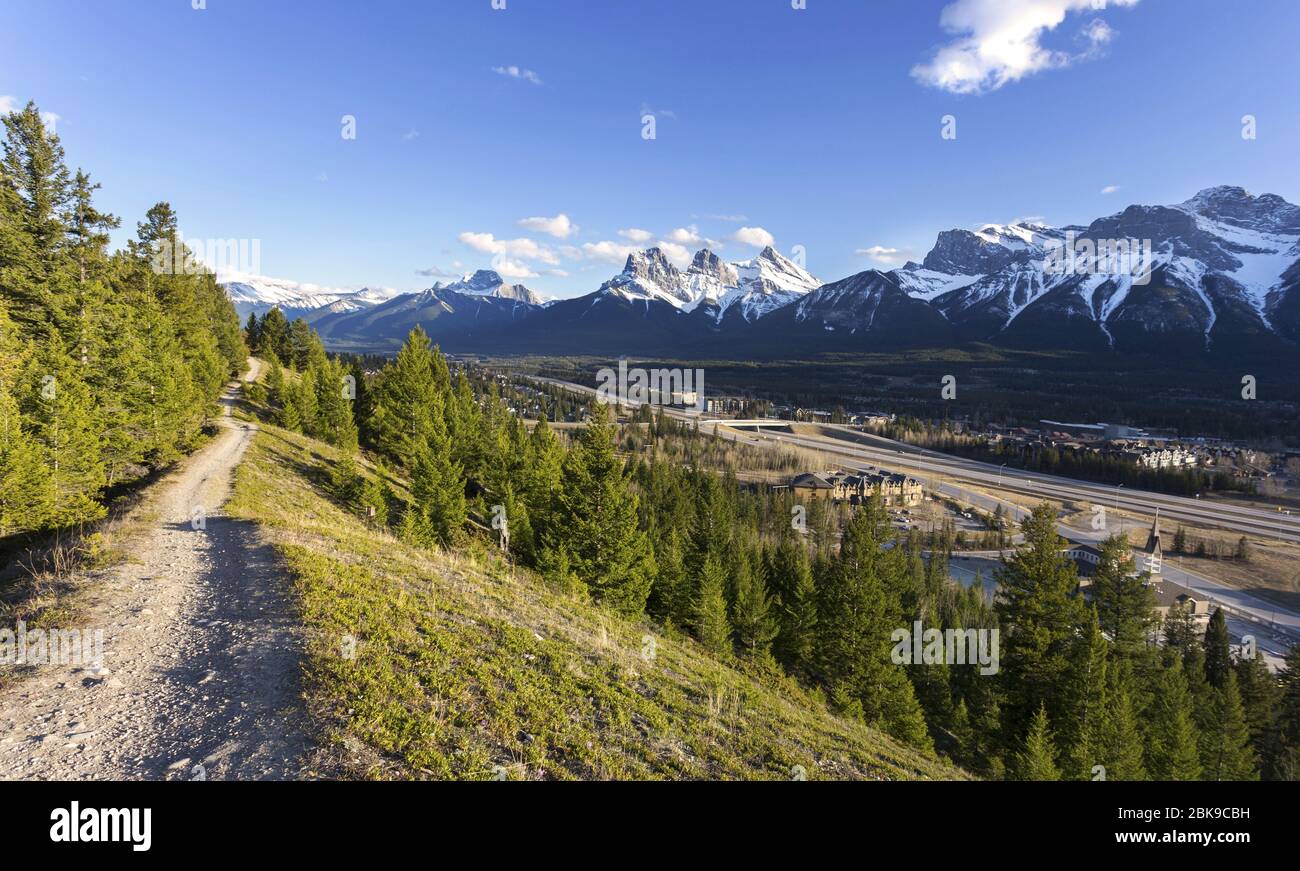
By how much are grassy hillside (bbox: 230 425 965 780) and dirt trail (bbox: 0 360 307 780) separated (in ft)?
1.90

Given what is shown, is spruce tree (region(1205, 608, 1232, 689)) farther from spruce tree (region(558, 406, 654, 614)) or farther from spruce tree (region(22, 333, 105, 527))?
spruce tree (region(22, 333, 105, 527))

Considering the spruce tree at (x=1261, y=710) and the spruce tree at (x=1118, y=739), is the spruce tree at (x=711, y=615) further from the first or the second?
the spruce tree at (x=1261, y=710)

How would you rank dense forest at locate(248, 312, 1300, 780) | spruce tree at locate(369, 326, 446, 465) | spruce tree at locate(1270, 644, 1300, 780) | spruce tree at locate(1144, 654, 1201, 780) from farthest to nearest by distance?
1. spruce tree at locate(369, 326, 446, 465)
2. spruce tree at locate(1270, 644, 1300, 780)
3. spruce tree at locate(1144, 654, 1201, 780)
4. dense forest at locate(248, 312, 1300, 780)

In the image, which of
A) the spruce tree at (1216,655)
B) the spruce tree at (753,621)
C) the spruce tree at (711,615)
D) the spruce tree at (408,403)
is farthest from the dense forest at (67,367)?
the spruce tree at (1216,655)

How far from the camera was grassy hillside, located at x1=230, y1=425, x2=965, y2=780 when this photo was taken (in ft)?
24.6

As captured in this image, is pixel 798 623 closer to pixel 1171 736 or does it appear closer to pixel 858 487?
pixel 1171 736

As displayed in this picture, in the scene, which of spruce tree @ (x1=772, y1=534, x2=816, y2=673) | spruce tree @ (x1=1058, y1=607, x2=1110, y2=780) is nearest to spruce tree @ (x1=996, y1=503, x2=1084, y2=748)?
spruce tree @ (x1=1058, y1=607, x2=1110, y2=780)

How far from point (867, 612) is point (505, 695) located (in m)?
26.2

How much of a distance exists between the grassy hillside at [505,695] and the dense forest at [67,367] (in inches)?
342

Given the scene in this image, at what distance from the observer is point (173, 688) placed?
8.55 meters

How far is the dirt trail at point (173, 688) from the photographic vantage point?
6703 millimetres

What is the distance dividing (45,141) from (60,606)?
2935 centimetres
